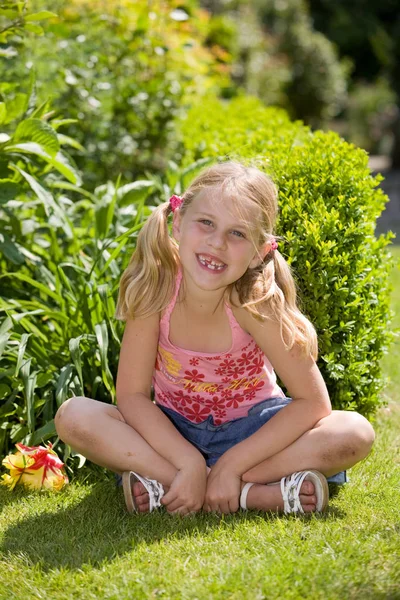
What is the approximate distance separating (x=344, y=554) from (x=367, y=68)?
1509 centimetres

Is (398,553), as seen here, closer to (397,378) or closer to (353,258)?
(353,258)

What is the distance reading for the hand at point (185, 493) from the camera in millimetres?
2643

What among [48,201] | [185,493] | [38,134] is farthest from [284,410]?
[38,134]

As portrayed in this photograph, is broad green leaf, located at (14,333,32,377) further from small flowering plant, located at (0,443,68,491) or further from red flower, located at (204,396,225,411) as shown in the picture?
red flower, located at (204,396,225,411)

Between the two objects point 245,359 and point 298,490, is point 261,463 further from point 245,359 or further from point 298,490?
point 245,359

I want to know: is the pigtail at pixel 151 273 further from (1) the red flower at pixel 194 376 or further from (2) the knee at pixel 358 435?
(2) the knee at pixel 358 435

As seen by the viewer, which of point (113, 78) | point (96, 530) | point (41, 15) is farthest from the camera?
point (113, 78)

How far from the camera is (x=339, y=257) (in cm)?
316

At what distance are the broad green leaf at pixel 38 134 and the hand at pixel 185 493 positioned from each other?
1.53 meters

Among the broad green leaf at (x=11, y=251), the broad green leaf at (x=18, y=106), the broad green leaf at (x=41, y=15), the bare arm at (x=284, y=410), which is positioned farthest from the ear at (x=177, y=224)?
the broad green leaf at (x=18, y=106)

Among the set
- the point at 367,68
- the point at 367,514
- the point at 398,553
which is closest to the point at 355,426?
the point at 367,514

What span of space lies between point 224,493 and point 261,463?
162 mm

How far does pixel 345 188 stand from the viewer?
338cm

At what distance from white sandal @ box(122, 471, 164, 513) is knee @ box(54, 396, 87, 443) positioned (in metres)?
0.21
